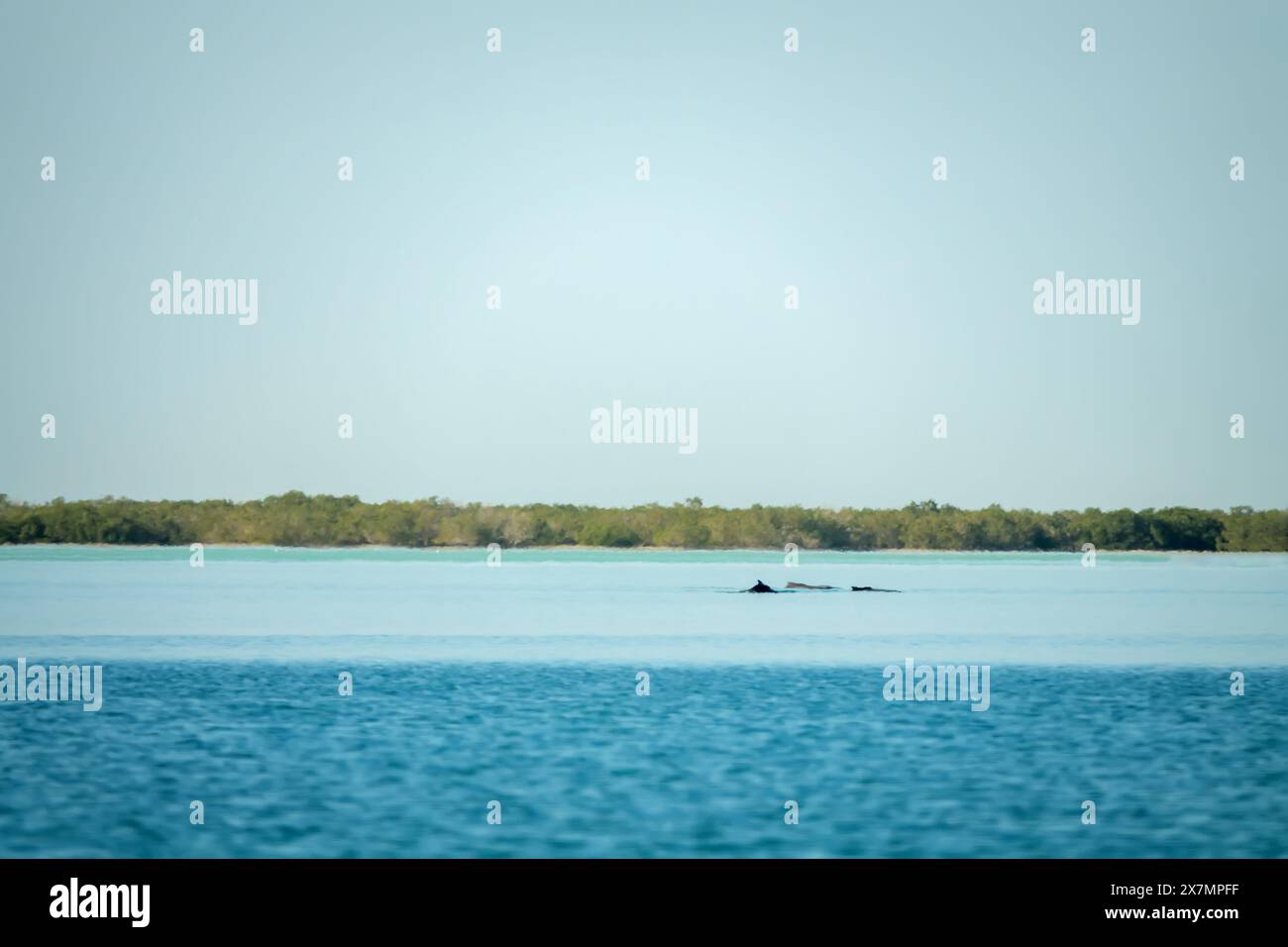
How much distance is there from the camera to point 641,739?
21.4 meters

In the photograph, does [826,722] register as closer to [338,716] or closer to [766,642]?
[338,716]

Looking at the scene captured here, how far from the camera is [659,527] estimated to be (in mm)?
136000

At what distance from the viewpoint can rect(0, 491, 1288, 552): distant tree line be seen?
128m

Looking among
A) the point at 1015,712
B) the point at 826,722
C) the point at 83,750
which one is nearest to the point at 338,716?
the point at 83,750

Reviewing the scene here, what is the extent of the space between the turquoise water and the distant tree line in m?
86.5

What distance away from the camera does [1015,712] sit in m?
24.7

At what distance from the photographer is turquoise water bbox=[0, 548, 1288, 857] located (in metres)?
15.7

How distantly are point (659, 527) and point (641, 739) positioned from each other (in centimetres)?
11461

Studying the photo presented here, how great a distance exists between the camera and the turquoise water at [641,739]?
15.7 meters

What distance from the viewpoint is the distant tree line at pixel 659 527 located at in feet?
419

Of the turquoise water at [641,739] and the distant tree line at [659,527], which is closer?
the turquoise water at [641,739]

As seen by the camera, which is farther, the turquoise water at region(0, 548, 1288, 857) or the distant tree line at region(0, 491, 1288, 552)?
the distant tree line at region(0, 491, 1288, 552)

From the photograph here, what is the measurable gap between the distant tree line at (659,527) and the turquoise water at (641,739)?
86.5 m

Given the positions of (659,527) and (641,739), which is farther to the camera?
(659,527)
